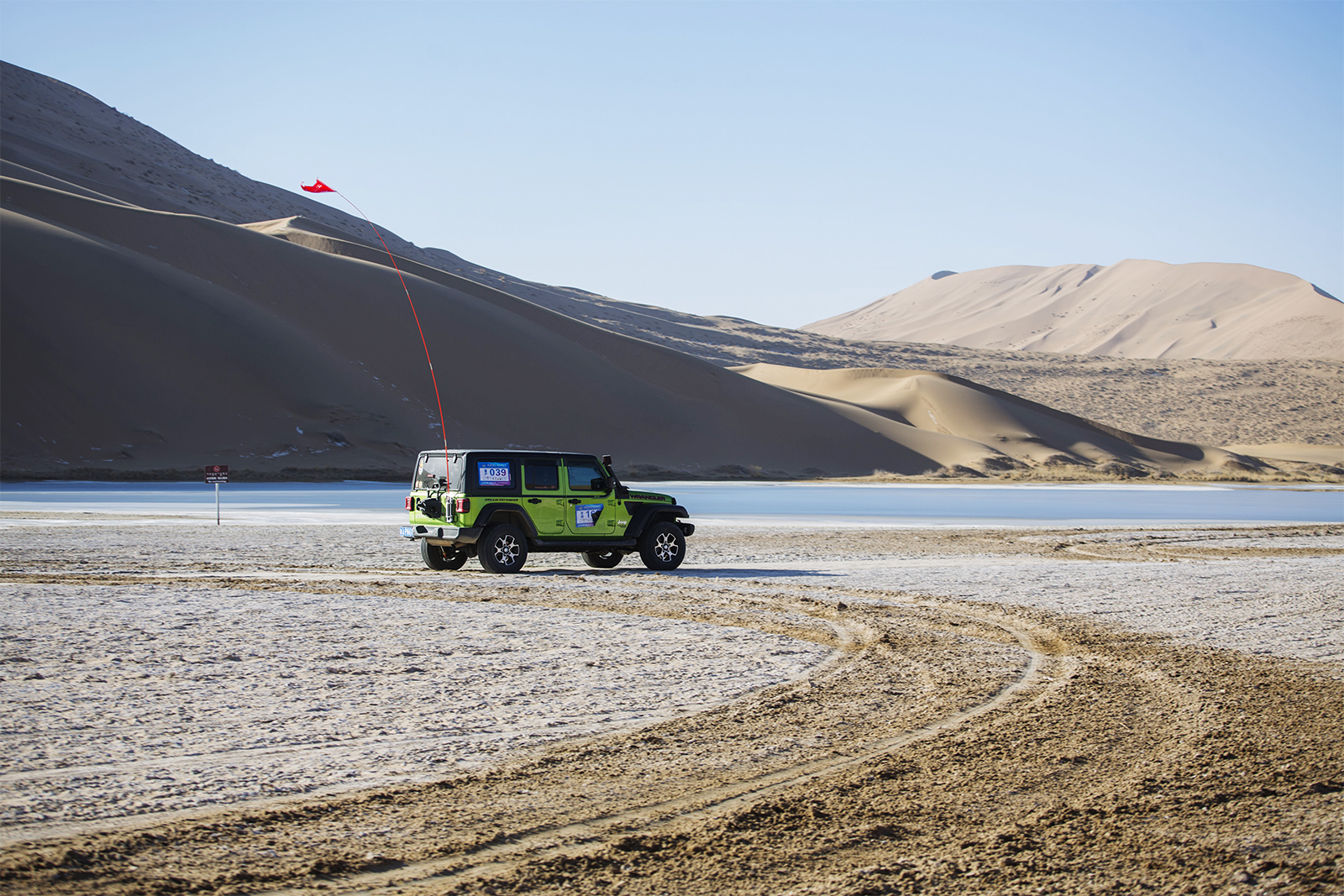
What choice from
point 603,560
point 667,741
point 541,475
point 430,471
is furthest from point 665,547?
point 667,741

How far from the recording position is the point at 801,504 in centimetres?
4366

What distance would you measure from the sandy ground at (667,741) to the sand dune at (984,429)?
76.8 meters

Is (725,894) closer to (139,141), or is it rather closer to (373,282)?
(373,282)

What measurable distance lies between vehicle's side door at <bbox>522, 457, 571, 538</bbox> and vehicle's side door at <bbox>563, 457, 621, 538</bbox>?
4.0 inches

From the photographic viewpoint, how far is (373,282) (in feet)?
294

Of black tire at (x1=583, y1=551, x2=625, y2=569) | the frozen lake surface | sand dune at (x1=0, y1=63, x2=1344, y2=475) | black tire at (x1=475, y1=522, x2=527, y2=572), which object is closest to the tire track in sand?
black tire at (x1=475, y1=522, x2=527, y2=572)

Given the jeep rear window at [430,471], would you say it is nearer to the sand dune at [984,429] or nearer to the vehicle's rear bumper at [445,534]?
the vehicle's rear bumper at [445,534]

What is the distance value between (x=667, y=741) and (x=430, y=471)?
11364mm

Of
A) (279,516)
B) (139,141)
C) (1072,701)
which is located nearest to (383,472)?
(279,516)

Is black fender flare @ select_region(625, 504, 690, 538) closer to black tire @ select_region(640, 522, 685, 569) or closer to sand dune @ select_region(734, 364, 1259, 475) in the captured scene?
black tire @ select_region(640, 522, 685, 569)

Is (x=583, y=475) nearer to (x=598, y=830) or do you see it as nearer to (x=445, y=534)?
(x=445, y=534)

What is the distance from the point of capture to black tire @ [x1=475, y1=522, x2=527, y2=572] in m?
17.9

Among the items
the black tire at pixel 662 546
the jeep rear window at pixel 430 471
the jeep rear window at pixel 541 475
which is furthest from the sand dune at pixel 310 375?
the black tire at pixel 662 546

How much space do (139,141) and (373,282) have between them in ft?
242
